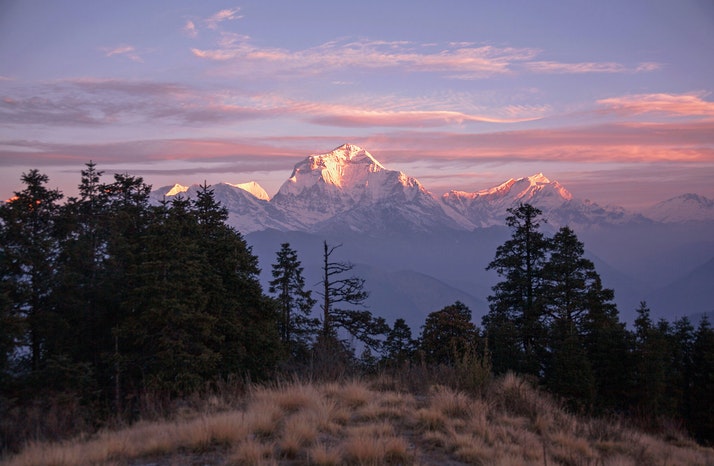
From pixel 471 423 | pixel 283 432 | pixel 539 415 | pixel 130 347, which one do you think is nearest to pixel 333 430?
pixel 283 432

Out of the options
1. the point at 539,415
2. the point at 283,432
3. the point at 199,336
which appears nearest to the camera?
the point at 283,432

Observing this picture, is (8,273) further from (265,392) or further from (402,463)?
(402,463)

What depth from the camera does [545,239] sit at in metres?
33.8

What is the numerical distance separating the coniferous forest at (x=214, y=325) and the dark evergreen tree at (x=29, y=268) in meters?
0.07

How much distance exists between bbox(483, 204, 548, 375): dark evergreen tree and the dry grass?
21.9 meters

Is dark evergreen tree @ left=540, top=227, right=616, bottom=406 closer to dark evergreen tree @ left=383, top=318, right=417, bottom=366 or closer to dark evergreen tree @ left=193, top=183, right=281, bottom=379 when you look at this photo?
dark evergreen tree @ left=383, top=318, right=417, bottom=366

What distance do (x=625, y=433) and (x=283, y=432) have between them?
5755 mm

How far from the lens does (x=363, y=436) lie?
241 inches

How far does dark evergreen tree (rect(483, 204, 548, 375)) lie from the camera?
1188 inches

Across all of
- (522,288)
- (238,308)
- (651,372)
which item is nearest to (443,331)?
(522,288)

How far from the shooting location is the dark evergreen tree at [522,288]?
99.0ft

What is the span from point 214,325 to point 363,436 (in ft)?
55.8

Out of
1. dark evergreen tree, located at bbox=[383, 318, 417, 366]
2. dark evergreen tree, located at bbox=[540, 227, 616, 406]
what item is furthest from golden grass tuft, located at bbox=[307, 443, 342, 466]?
dark evergreen tree, located at bbox=[383, 318, 417, 366]

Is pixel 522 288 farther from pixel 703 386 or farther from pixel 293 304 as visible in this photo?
pixel 293 304
